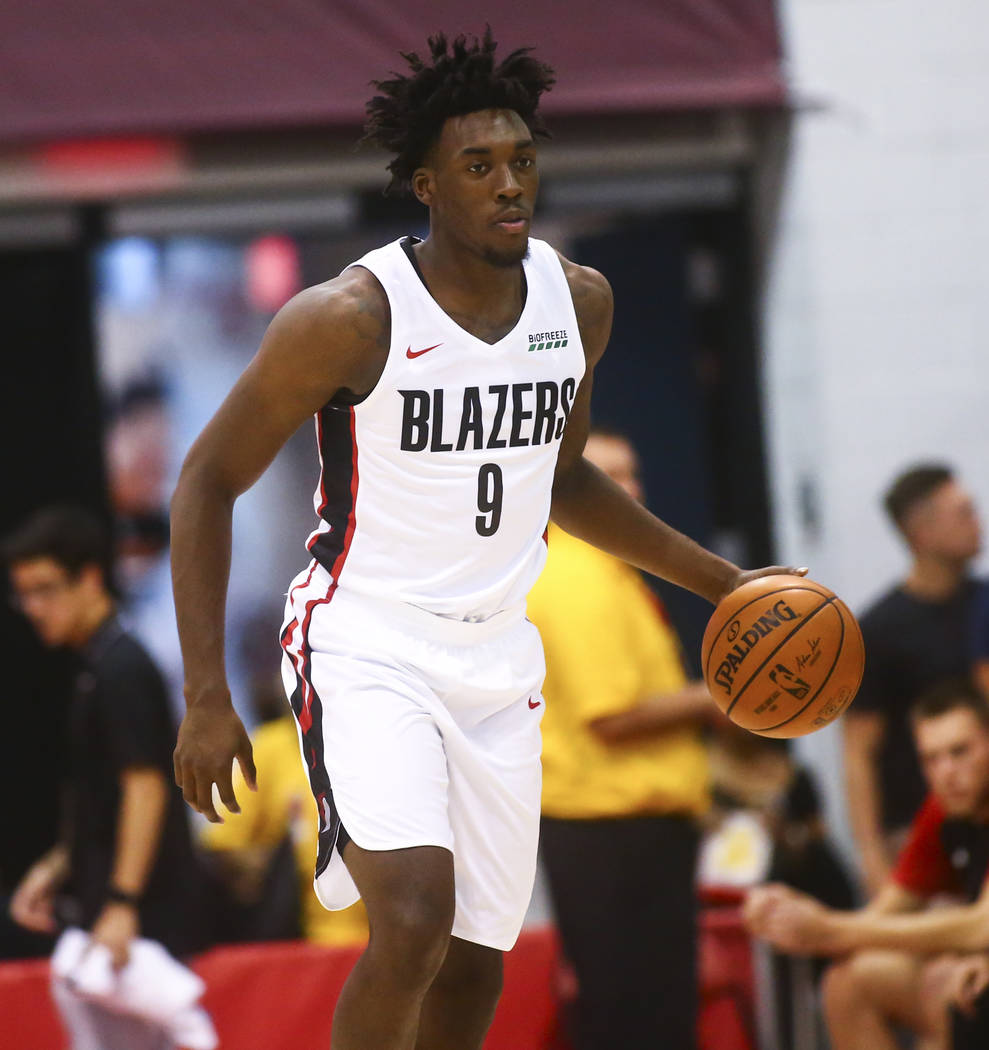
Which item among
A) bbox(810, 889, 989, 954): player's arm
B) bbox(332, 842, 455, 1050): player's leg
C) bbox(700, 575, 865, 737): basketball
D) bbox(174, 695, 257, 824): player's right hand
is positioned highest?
bbox(700, 575, 865, 737): basketball

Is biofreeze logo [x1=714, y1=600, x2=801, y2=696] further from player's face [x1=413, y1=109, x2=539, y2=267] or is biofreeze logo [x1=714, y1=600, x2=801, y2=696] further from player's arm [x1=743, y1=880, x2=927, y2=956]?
player's arm [x1=743, y1=880, x2=927, y2=956]

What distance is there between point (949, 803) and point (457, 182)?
2.62 metres

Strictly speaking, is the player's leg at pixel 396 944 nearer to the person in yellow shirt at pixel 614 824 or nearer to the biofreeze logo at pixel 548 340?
the biofreeze logo at pixel 548 340

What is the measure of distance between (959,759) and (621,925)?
3.47 feet

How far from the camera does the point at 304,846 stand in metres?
5.75

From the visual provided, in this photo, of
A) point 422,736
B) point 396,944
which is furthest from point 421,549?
point 396,944

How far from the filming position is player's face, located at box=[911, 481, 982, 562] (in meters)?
5.59

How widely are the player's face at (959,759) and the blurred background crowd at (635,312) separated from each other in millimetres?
653

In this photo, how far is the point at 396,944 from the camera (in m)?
2.82

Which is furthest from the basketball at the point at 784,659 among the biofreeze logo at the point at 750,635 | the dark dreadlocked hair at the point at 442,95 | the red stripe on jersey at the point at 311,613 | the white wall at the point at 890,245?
the white wall at the point at 890,245

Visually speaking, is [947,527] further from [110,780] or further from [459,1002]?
[459,1002]

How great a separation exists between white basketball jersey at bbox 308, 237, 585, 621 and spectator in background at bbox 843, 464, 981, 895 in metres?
2.73

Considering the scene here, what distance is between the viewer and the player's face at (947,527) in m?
5.59

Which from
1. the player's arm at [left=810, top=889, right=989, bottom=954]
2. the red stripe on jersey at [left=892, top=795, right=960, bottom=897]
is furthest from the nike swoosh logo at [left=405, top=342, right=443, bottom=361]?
the red stripe on jersey at [left=892, top=795, right=960, bottom=897]
